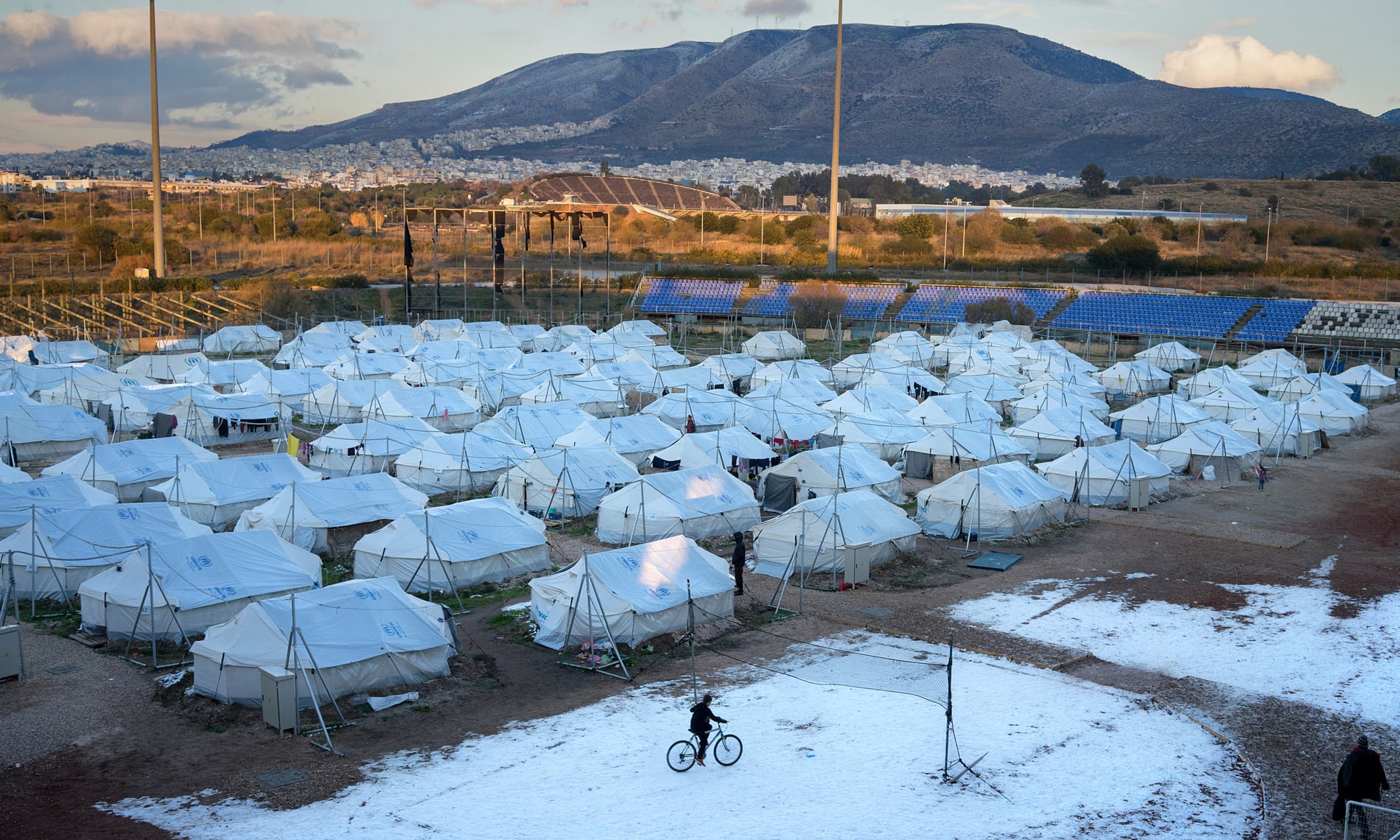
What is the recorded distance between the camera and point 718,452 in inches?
1282

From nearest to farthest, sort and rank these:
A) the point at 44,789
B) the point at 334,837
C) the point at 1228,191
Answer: the point at 334,837, the point at 44,789, the point at 1228,191

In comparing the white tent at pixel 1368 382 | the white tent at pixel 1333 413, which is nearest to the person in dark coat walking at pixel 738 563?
the white tent at pixel 1333 413

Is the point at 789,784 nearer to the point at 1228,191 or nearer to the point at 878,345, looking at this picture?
the point at 878,345

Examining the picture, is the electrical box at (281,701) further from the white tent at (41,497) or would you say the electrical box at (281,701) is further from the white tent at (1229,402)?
the white tent at (1229,402)

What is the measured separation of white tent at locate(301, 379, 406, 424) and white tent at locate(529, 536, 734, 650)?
20640 mm

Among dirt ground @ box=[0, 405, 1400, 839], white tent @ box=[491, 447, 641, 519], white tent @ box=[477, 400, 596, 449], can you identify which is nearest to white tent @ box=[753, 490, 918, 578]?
dirt ground @ box=[0, 405, 1400, 839]

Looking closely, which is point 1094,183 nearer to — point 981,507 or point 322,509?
point 981,507

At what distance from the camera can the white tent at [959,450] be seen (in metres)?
33.6

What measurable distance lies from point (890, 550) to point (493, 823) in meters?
13.3

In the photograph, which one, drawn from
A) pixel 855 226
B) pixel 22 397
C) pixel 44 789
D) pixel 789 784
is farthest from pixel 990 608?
pixel 855 226

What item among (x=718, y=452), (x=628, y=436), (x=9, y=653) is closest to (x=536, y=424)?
(x=628, y=436)

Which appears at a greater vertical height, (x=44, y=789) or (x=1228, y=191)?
(x=1228, y=191)

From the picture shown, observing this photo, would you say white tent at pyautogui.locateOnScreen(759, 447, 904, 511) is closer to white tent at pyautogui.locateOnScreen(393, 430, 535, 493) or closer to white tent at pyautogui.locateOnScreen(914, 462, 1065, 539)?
white tent at pyautogui.locateOnScreen(914, 462, 1065, 539)

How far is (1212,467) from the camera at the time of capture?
3481cm
